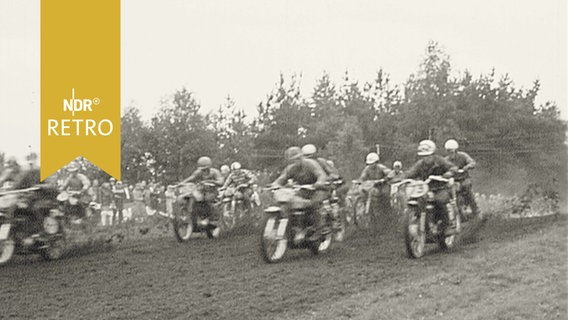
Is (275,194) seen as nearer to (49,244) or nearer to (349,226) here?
(49,244)

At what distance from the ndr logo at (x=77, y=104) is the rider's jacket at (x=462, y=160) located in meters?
4.83

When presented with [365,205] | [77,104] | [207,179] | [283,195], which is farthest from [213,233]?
[77,104]

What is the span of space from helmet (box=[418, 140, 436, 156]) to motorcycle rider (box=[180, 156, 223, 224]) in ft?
8.39

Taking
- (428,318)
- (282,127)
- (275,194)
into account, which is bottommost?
(428,318)

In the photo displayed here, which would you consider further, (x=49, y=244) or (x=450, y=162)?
(x=450, y=162)

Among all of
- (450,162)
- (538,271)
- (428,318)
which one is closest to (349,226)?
(450,162)

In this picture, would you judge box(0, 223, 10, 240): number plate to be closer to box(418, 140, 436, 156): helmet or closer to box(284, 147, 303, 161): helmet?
box(284, 147, 303, 161): helmet

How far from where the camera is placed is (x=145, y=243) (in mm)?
10508

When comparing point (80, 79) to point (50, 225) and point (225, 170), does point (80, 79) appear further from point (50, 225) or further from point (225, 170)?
point (225, 170)

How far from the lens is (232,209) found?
12484 millimetres

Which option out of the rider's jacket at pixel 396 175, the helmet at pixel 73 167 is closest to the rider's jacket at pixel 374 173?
the rider's jacket at pixel 396 175

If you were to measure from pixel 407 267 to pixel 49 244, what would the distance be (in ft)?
13.7

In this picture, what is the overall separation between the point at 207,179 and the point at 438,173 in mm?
3046

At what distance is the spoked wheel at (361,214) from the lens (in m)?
12.6
